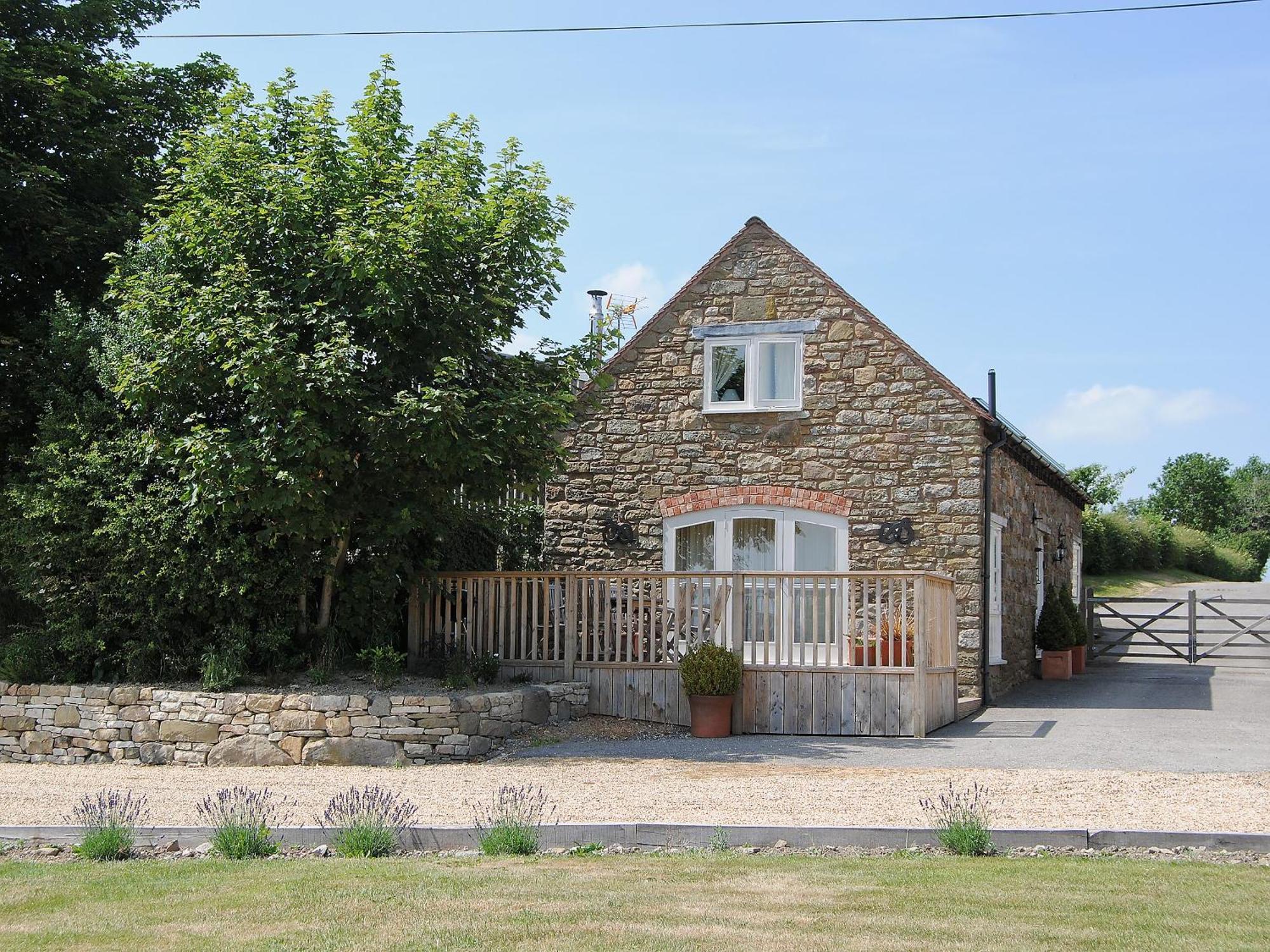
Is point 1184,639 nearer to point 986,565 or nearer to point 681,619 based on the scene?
point 986,565

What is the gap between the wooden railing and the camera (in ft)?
43.8

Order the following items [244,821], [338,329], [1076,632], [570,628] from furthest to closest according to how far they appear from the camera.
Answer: [1076,632] → [570,628] → [338,329] → [244,821]

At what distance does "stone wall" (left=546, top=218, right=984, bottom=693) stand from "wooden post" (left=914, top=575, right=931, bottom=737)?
9.39ft

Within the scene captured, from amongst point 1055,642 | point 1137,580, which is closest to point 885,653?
point 1055,642

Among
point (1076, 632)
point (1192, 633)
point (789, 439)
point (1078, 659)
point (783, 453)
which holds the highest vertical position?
point (789, 439)

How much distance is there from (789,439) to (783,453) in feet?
0.66

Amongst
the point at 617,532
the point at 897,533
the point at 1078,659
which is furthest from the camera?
the point at 1078,659

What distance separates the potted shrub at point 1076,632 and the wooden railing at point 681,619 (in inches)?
266

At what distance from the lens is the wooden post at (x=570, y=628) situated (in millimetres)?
13984

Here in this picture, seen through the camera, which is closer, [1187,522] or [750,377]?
[750,377]

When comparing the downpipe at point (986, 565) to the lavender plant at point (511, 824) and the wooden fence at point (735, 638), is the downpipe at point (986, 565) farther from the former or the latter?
the lavender plant at point (511, 824)

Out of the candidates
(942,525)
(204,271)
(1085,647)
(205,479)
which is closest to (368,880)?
(205,479)

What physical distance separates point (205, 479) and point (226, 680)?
2.08 m

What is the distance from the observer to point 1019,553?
18.8 metres
